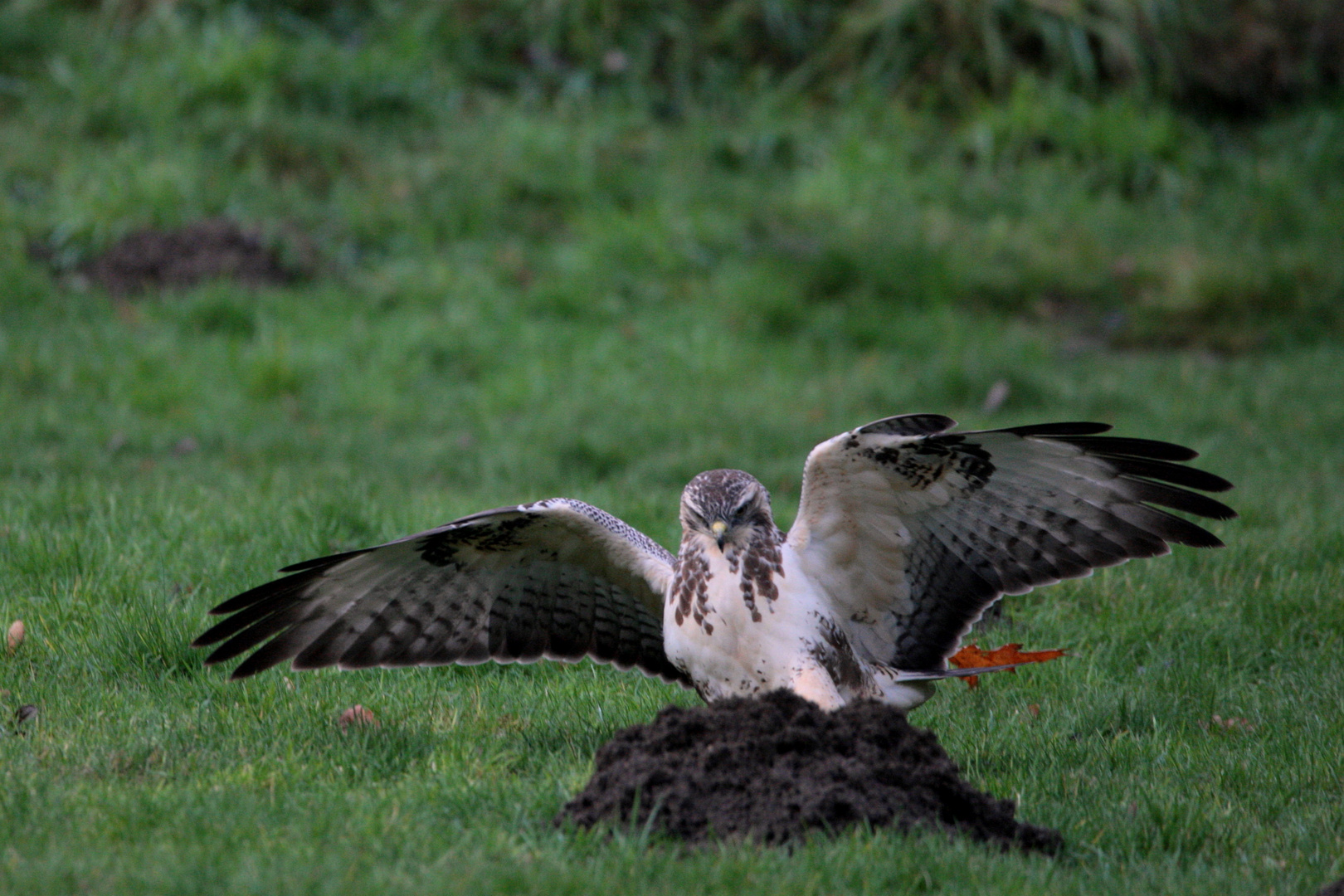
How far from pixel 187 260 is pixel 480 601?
6.31 m

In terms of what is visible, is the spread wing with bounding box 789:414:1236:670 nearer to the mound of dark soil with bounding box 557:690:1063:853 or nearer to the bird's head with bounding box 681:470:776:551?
the bird's head with bounding box 681:470:776:551

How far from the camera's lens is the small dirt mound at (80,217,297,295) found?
9.66m

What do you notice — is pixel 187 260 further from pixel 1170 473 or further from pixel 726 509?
pixel 1170 473

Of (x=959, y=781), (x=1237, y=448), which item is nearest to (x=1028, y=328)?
(x=1237, y=448)

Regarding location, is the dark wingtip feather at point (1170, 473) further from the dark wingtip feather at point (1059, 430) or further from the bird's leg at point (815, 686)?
the bird's leg at point (815, 686)

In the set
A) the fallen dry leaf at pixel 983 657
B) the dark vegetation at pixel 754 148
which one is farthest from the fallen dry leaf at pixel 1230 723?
the dark vegetation at pixel 754 148

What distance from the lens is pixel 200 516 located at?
585cm

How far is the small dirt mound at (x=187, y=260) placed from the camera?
31.7ft

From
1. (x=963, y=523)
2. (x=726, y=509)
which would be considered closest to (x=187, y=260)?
(x=726, y=509)

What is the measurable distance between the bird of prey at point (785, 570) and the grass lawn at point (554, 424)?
0.81 ft

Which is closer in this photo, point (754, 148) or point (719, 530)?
point (719, 530)

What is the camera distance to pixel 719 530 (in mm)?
3838

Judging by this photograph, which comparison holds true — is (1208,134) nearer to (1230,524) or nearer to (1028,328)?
(1028,328)

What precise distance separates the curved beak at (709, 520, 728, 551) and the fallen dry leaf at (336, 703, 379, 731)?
1.14 m
